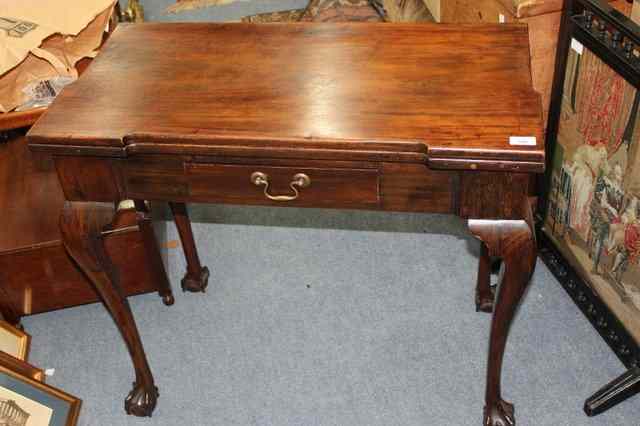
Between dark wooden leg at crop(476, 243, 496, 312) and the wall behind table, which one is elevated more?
the wall behind table

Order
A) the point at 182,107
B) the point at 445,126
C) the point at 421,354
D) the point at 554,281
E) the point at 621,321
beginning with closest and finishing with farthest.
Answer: the point at 445,126
the point at 182,107
the point at 621,321
the point at 421,354
the point at 554,281

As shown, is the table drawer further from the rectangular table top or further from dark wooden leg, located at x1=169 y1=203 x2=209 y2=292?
dark wooden leg, located at x1=169 y1=203 x2=209 y2=292

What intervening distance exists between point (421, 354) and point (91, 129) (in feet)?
3.59

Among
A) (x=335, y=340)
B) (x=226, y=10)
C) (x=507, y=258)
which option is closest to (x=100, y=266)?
(x=335, y=340)

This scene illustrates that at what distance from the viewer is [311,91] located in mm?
1554

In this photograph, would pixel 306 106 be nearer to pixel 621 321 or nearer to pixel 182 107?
pixel 182 107

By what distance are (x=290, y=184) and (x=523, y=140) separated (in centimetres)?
44

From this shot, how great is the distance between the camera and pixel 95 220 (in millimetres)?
1618

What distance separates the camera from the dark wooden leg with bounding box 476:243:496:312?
7.01ft

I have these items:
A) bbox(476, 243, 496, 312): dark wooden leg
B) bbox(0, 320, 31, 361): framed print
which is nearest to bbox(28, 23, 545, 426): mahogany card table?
bbox(476, 243, 496, 312): dark wooden leg

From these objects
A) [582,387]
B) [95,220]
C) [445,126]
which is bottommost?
[582,387]

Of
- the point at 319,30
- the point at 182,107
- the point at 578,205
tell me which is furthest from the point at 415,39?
the point at 578,205

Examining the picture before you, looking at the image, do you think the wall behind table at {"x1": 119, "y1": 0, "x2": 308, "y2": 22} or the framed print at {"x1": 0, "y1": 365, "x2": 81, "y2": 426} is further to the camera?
the wall behind table at {"x1": 119, "y1": 0, "x2": 308, "y2": 22}

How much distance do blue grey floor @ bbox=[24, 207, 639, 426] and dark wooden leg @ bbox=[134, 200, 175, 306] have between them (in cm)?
5
